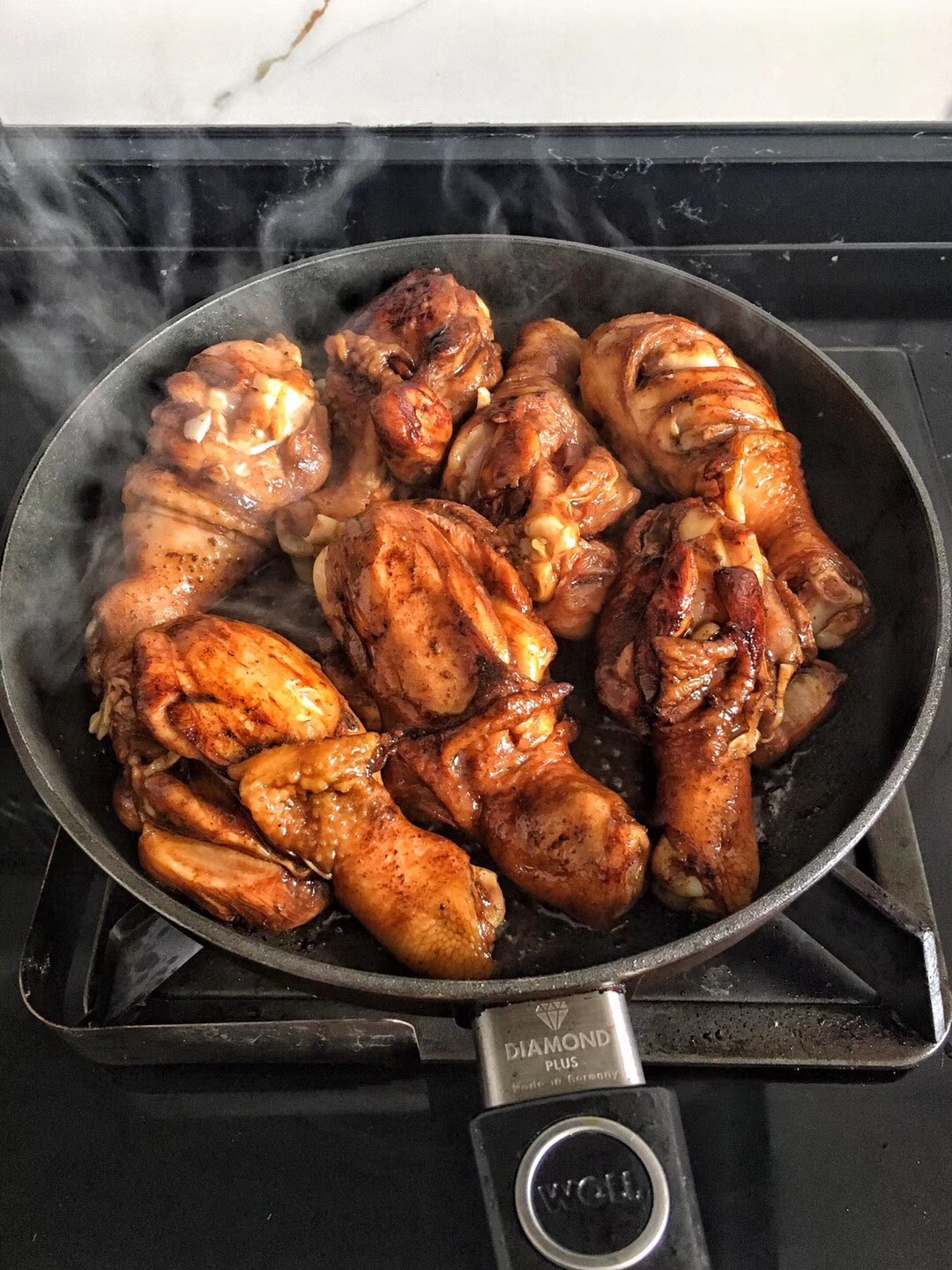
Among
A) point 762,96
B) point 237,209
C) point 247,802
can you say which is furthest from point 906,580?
point 237,209

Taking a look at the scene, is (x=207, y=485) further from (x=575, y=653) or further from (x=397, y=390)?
(x=575, y=653)

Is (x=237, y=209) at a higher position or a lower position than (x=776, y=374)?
higher

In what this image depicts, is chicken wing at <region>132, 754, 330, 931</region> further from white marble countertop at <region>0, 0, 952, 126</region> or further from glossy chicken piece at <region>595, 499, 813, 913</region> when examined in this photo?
white marble countertop at <region>0, 0, 952, 126</region>

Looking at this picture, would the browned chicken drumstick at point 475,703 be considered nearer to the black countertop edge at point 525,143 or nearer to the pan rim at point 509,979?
the pan rim at point 509,979

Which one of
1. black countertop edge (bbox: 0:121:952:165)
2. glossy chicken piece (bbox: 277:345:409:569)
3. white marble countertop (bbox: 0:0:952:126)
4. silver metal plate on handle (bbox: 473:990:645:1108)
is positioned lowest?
silver metal plate on handle (bbox: 473:990:645:1108)

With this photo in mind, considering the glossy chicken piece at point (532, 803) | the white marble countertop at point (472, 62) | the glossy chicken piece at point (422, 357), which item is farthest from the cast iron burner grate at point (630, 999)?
the white marble countertop at point (472, 62)

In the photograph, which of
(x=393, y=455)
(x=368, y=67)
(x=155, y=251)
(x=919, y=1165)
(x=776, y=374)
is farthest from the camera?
(x=155, y=251)

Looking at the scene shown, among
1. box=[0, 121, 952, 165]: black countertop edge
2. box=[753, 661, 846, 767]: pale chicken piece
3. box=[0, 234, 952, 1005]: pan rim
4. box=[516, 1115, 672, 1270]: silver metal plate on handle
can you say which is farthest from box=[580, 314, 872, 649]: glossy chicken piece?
box=[516, 1115, 672, 1270]: silver metal plate on handle

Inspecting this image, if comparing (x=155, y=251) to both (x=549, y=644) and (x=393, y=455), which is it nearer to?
(x=393, y=455)
